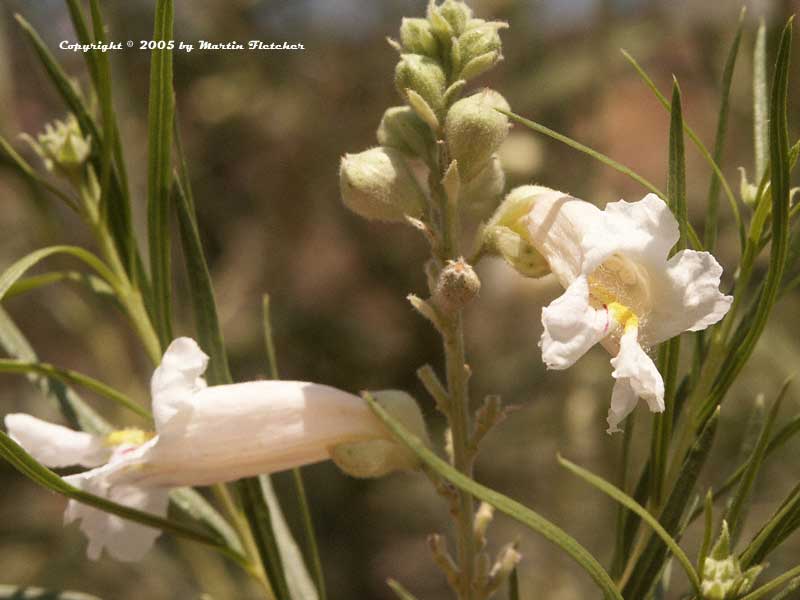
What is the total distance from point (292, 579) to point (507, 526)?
224 cm

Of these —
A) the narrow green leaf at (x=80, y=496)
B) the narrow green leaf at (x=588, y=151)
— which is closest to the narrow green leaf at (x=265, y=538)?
the narrow green leaf at (x=80, y=496)

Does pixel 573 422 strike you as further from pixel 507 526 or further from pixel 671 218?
pixel 671 218

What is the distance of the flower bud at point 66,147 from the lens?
1255mm

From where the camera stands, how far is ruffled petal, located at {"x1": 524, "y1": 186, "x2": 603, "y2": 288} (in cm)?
102

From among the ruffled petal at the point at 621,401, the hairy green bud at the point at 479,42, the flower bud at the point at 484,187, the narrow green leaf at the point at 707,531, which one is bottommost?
the narrow green leaf at the point at 707,531

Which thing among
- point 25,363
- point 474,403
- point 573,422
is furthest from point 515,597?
point 474,403

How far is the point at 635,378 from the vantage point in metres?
0.90

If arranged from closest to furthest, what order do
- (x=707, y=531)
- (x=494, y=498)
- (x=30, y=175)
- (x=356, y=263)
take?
(x=494, y=498) → (x=707, y=531) → (x=30, y=175) → (x=356, y=263)

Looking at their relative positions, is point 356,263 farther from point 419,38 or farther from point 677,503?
point 677,503

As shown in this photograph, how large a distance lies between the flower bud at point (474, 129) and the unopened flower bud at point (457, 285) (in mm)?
123

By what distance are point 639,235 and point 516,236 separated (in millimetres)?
172

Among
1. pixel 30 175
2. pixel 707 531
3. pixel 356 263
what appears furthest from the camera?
pixel 356 263

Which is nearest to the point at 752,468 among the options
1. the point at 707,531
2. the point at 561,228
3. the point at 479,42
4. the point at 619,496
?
the point at 707,531

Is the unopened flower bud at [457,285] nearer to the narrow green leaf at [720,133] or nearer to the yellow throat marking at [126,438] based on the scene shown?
the narrow green leaf at [720,133]
